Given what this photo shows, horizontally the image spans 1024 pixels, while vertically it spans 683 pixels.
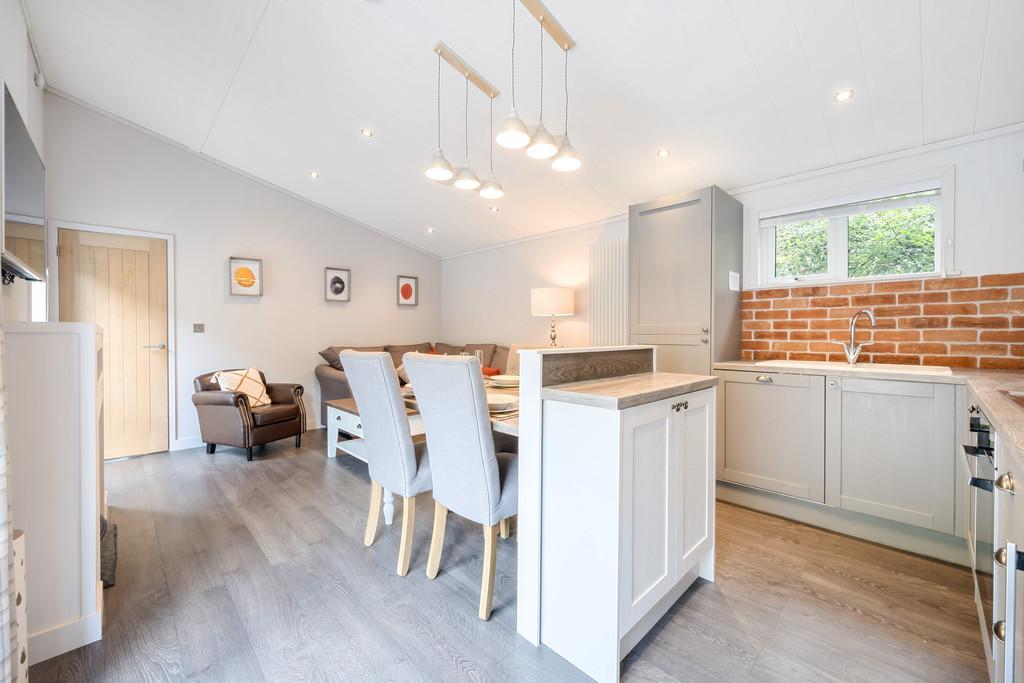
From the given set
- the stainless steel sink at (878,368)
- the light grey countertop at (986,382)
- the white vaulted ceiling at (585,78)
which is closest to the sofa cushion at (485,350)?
the white vaulted ceiling at (585,78)

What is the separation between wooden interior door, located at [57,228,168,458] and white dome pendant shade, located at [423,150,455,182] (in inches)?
128

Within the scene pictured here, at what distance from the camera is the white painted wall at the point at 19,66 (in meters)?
2.03

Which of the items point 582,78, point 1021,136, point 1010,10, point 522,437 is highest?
point 582,78

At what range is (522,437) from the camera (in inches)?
57.9

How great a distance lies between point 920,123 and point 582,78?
1810 mm

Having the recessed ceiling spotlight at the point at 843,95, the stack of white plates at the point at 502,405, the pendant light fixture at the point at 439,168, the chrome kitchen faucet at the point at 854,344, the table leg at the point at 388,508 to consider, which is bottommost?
the table leg at the point at 388,508

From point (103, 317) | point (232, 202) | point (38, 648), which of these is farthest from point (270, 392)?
point (38, 648)

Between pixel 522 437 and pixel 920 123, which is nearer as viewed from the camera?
pixel 522 437

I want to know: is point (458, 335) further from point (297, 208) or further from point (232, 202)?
point (232, 202)

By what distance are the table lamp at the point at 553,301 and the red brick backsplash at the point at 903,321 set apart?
1612 mm

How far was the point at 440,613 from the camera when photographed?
1.62 m

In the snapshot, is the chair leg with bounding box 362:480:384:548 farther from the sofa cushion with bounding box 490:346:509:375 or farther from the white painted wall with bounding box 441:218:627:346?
the sofa cushion with bounding box 490:346:509:375

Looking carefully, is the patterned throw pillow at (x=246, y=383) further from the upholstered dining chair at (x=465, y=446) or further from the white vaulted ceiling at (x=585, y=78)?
the upholstered dining chair at (x=465, y=446)

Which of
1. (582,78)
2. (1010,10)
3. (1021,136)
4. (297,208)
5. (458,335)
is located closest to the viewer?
(1010,10)
